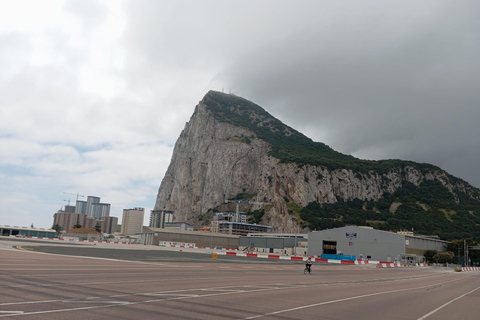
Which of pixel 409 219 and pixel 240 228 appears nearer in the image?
pixel 409 219

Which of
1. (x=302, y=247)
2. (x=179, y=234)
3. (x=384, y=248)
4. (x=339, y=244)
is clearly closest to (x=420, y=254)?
(x=384, y=248)

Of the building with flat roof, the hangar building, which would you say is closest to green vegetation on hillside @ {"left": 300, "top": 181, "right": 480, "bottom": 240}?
the building with flat roof

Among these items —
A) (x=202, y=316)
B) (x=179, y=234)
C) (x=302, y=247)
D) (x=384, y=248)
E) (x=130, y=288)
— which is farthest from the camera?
(x=179, y=234)

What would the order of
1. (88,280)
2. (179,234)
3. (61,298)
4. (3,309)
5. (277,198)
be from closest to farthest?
(3,309), (61,298), (88,280), (179,234), (277,198)

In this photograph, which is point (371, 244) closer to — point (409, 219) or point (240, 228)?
point (240, 228)

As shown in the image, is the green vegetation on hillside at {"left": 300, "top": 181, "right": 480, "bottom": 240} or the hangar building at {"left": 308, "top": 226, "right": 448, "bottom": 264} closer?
the hangar building at {"left": 308, "top": 226, "right": 448, "bottom": 264}

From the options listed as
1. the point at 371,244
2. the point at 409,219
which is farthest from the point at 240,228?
the point at 371,244

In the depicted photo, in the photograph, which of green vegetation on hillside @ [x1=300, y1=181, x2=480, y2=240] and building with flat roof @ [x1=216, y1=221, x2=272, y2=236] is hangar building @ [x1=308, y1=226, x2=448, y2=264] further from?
building with flat roof @ [x1=216, y1=221, x2=272, y2=236]

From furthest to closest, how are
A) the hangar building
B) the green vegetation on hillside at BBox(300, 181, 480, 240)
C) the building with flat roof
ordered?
the building with flat roof
the green vegetation on hillside at BBox(300, 181, 480, 240)
the hangar building

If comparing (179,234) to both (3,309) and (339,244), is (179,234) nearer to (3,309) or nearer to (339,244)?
(339,244)

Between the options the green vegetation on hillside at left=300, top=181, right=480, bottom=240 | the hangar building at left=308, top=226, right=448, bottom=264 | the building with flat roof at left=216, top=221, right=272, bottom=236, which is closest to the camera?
the hangar building at left=308, top=226, right=448, bottom=264

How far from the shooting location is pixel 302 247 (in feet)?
397

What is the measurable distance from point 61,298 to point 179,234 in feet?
415

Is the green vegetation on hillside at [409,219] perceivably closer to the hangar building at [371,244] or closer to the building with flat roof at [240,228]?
the building with flat roof at [240,228]
